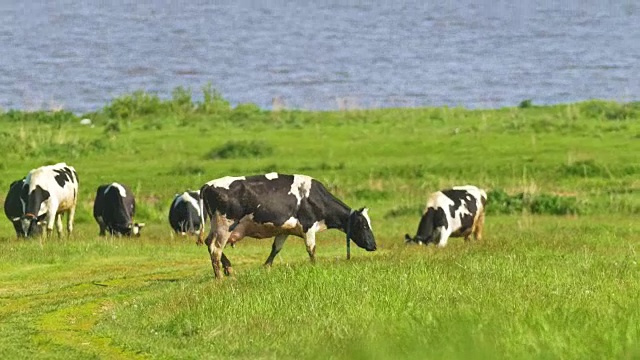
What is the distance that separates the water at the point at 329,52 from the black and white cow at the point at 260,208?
42531 mm

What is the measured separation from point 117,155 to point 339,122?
33.2ft

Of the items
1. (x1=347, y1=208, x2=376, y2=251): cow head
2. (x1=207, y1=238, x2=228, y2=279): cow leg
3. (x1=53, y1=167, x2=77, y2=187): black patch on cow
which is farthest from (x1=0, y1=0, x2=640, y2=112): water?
(x1=207, y1=238, x2=228, y2=279): cow leg

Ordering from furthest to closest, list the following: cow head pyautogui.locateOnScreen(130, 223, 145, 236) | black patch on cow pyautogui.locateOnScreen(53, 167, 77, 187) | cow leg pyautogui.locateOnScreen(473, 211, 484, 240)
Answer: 1. cow head pyautogui.locateOnScreen(130, 223, 145, 236)
2. black patch on cow pyautogui.locateOnScreen(53, 167, 77, 187)
3. cow leg pyautogui.locateOnScreen(473, 211, 484, 240)

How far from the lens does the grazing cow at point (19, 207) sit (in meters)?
30.1

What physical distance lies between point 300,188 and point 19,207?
→ 1089cm

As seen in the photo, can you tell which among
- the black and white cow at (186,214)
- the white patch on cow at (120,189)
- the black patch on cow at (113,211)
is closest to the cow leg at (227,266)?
the black patch on cow at (113,211)

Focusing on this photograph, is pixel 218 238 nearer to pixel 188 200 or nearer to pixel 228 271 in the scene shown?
pixel 228 271

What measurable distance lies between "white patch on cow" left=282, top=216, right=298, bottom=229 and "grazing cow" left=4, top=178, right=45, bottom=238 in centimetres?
944

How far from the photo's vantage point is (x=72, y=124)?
185 feet

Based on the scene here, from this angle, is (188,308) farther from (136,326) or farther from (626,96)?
(626,96)

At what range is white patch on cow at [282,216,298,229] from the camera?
2172 centimetres

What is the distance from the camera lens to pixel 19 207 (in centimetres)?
3122

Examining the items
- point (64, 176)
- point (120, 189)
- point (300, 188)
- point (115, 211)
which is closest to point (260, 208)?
point (300, 188)

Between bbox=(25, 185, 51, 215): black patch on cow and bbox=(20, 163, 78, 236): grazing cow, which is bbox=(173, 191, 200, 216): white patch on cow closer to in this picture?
bbox=(20, 163, 78, 236): grazing cow
